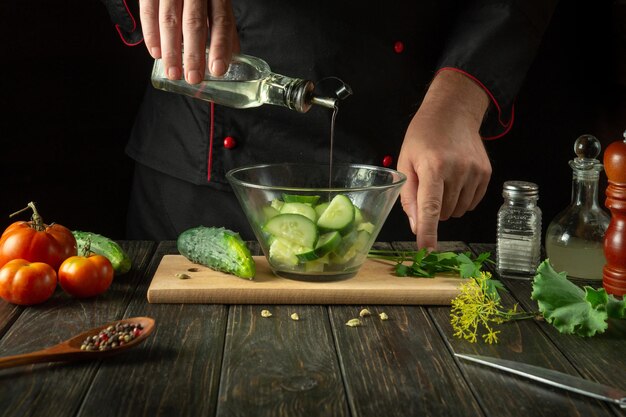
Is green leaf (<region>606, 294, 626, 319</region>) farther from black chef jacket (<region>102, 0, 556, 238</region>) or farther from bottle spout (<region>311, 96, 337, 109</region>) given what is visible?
black chef jacket (<region>102, 0, 556, 238</region>)

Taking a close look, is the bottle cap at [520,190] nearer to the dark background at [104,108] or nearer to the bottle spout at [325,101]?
the bottle spout at [325,101]

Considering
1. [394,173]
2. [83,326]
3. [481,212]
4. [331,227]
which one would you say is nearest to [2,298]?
[83,326]

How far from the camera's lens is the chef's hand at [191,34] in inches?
56.7

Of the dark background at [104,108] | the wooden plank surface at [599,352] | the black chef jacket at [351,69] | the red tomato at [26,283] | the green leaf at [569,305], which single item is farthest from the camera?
the dark background at [104,108]

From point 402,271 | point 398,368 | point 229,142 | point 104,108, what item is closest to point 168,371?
point 398,368

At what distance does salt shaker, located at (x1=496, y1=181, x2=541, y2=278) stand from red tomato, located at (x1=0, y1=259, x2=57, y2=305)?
2.67 ft

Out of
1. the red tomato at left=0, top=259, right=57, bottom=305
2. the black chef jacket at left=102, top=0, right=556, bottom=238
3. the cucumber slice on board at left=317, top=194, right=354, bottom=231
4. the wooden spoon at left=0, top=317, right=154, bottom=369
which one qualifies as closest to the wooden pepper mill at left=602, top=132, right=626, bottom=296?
the cucumber slice on board at left=317, top=194, right=354, bottom=231

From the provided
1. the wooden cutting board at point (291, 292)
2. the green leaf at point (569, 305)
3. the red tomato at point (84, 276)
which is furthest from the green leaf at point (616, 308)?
the red tomato at point (84, 276)

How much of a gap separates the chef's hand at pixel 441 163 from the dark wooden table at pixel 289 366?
0.96ft

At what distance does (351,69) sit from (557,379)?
1.06 m

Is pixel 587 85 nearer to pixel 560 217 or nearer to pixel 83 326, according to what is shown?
pixel 560 217

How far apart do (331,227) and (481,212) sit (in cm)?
128

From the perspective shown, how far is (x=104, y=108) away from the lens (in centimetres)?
257

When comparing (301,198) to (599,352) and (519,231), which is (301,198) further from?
(599,352)
